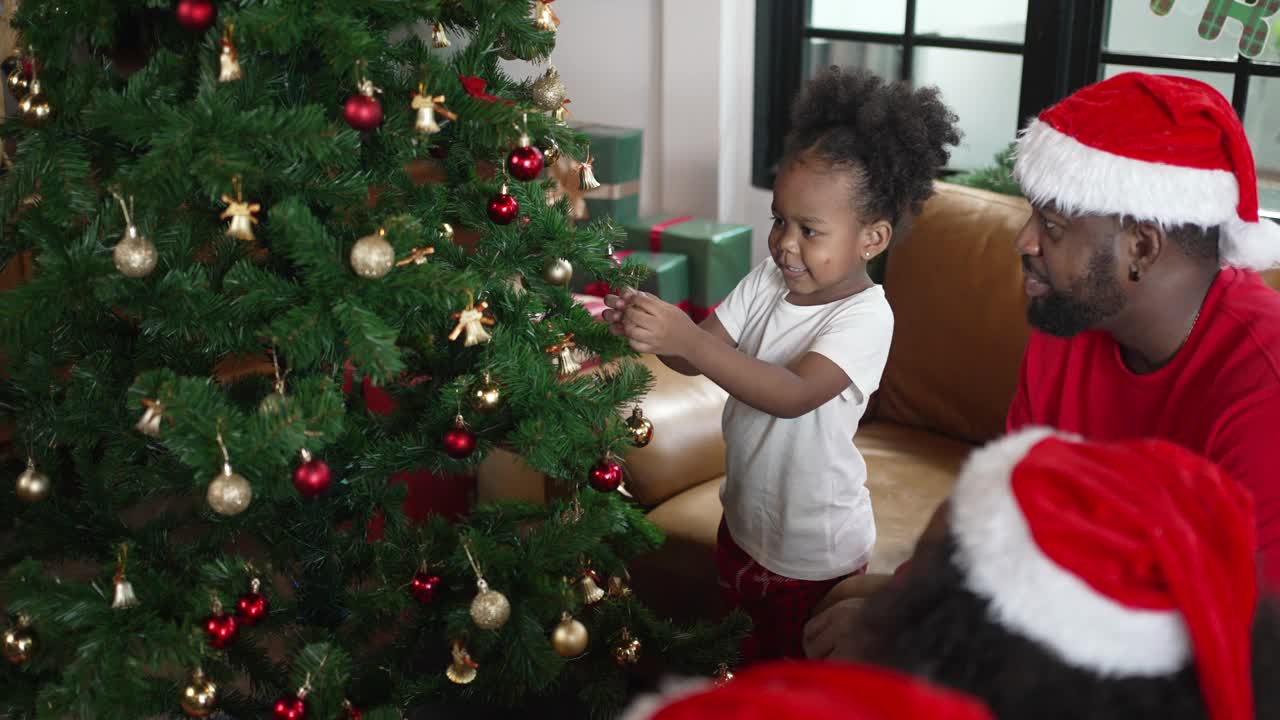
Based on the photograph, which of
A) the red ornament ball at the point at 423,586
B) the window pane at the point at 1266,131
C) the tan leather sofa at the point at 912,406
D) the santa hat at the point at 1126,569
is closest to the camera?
the santa hat at the point at 1126,569

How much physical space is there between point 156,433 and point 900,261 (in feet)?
5.21

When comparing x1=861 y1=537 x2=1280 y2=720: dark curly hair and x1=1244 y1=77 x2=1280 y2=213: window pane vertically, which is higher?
x1=1244 y1=77 x2=1280 y2=213: window pane

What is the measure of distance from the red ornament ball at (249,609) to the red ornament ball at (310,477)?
21 cm

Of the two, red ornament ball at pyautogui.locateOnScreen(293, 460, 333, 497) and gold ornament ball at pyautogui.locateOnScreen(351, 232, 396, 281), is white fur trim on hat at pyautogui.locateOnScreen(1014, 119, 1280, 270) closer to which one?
gold ornament ball at pyautogui.locateOnScreen(351, 232, 396, 281)

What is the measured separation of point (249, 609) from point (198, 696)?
0.10m

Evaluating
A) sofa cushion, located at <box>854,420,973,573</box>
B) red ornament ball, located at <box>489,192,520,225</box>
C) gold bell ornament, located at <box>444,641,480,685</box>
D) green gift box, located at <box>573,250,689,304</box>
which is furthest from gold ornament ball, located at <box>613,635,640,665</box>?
green gift box, located at <box>573,250,689,304</box>

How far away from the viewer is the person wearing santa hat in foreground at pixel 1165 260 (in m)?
1.33

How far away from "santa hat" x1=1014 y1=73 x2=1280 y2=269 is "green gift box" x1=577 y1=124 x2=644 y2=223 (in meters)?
1.65

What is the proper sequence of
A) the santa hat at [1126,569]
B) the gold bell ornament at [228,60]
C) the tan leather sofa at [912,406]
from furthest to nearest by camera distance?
1. the tan leather sofa at [912,406]
2. the gold bell ornament at [228,60]
3. the santa hat at [1126,569]

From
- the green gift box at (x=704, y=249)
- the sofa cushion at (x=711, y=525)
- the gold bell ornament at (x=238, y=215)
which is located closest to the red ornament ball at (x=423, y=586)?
the gold bell ornament at (x=238, y=215)

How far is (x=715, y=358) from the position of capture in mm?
1415

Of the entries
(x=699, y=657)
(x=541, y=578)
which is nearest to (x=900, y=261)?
(x=699, y=657)

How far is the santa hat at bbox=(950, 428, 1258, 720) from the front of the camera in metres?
0.69

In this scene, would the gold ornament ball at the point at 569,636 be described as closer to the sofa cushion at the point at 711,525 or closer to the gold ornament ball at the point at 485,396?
the gold ornament ball at the point at 485,396
